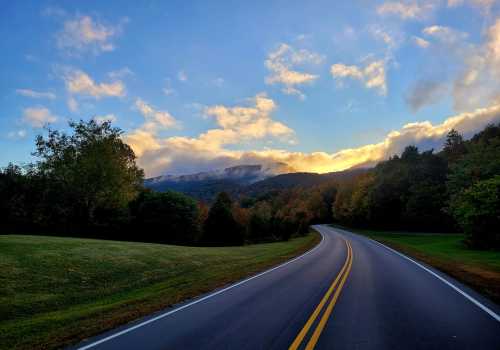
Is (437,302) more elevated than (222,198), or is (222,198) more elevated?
(222,198)

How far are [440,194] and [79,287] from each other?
2452 inches

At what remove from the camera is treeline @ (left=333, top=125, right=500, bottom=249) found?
31.8 metres

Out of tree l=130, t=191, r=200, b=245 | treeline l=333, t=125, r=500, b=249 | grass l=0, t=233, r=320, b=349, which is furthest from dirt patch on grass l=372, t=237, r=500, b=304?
tree l=130, t=191, r=200, b=245

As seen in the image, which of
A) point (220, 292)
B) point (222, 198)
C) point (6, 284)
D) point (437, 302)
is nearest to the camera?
point (437, 302)

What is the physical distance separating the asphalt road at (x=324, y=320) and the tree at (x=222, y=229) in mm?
53247

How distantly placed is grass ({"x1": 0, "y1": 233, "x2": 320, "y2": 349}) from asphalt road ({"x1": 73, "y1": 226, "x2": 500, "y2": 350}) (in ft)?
4.56

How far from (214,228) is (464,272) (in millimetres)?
53236

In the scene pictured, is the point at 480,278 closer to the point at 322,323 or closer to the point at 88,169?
the point at 322,323

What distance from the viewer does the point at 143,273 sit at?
63.7 feet

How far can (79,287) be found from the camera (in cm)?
1541

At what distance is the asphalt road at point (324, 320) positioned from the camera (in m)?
6.89

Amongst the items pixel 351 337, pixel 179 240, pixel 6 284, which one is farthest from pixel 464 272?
pixel 179 240

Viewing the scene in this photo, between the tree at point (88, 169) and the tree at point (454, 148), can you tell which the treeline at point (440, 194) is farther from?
the tree at point (88, 169)

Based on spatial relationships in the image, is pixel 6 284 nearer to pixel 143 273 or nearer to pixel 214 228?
pixel 143 273
